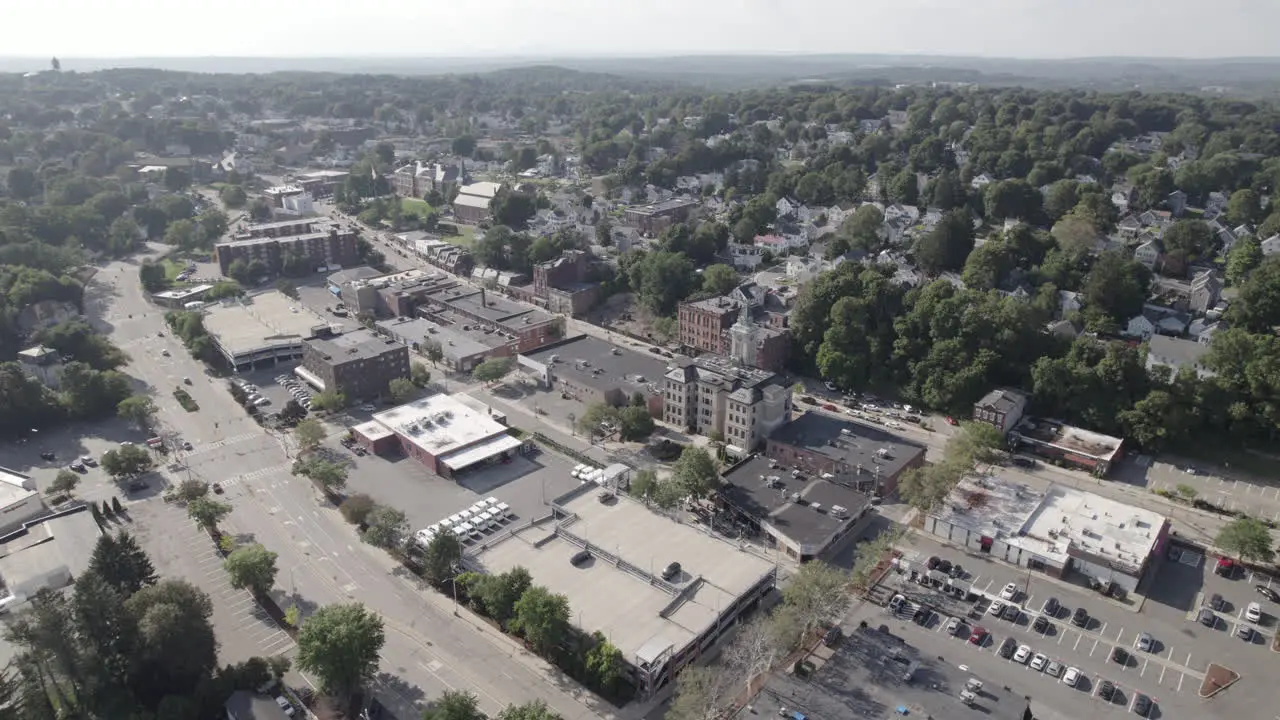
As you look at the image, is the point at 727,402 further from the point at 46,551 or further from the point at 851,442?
the point at 46,551

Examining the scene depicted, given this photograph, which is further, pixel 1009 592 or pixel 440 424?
pixel 440 424

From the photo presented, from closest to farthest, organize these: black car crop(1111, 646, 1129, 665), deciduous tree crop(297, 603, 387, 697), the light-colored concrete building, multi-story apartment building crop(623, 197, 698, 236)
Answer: deciduous tree crop(297, 603, 387, 697) < black car crop(1111, 646, 1129, 665) < the light-colored concrete building < multi-story apartment building crop(623, 197, 698, 236)

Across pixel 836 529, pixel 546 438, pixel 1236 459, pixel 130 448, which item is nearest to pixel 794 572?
pixel 836 529

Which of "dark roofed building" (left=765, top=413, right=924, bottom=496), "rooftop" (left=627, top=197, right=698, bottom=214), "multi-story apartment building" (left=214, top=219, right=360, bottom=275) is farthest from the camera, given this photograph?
"rooftop" (left=627, top=197, right=698, bottom=214)

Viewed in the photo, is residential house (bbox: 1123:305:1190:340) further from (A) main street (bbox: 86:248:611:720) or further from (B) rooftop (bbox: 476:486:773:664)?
(A) main street (bbox: 86:248:611:720)

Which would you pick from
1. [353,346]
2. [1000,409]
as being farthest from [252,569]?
[1000,409]

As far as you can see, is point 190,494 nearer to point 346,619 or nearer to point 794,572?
point 346,619

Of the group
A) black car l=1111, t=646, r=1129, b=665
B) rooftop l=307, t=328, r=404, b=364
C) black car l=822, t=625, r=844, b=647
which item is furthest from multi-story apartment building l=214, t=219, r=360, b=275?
black car l=1111, t=646, r=1129, b=665

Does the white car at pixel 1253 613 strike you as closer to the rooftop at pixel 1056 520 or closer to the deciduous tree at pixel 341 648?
the rooftop at pixel 1056 520
